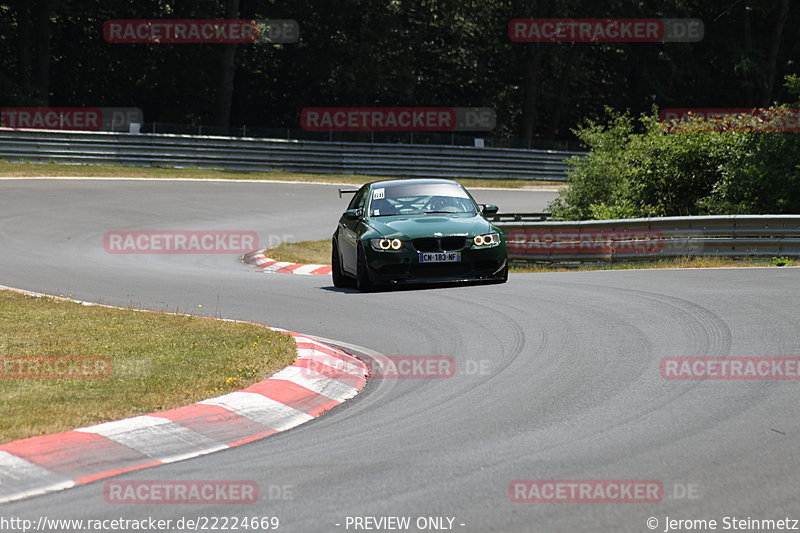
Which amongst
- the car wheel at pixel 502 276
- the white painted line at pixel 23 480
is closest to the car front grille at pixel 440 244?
the car wheel at pixel 502 276

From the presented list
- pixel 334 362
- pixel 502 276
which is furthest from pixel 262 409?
pixel 502 276

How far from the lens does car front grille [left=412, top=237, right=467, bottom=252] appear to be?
13.9m

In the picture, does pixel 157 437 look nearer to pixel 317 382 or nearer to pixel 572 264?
pixel 317 382

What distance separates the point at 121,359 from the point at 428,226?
6.43 meters

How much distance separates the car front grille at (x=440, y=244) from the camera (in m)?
13.9

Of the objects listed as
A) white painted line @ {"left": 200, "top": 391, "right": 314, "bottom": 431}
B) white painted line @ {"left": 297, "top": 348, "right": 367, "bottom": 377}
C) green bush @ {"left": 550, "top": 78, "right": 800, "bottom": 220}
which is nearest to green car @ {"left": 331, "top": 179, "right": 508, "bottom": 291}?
white painted line @ {"left": 297, "top": 348, "right": 367, "bottom": 377}

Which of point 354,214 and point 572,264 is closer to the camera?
point 354,214

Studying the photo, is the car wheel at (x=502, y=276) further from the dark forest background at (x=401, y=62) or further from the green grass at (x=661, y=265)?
the dark forest background at (x=401, y=62)

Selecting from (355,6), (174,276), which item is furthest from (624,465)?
(355,6)

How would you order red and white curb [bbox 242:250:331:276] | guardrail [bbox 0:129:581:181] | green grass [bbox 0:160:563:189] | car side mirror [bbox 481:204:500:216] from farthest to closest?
1. guardrail [bbox 0:129:581:181]
2. green grass [bbox 0:160:563:189]
3. red and white curb [bbox 242:250:331:276]
4. car side mirror [bbox 481:204:500:216]

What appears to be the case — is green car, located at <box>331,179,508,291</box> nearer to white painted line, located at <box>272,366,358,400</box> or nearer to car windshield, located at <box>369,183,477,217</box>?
car windshield, located at <box>369,183,477,217</box>

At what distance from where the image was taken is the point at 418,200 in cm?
1535

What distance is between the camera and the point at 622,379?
782 centimetres

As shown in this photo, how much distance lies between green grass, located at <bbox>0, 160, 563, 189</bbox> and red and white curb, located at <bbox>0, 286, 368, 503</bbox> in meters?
→ 30.1
